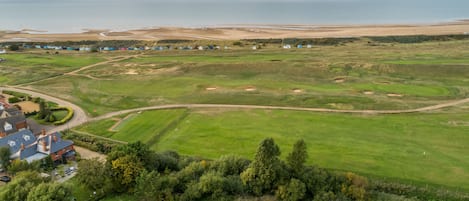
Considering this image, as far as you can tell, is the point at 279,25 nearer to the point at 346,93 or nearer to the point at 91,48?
the point at 91,48

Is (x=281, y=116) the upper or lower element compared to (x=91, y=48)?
lower

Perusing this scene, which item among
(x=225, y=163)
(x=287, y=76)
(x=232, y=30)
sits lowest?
(x=225, y=163)

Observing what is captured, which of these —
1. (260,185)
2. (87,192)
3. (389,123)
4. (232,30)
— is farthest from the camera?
(232,30)

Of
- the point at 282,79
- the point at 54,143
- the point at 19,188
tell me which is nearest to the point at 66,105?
the point at 54,143

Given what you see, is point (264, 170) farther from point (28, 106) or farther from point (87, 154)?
point (28, 106)

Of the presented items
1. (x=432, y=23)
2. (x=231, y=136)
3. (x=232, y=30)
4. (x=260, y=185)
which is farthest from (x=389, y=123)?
(x=432, y=23)

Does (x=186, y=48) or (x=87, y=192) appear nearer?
(x=87, y=192)

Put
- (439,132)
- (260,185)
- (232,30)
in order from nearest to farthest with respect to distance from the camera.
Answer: (260,185)
(439,132)
(232,30)

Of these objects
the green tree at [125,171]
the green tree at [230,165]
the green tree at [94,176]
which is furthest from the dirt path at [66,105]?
the green tree at [230,165]
